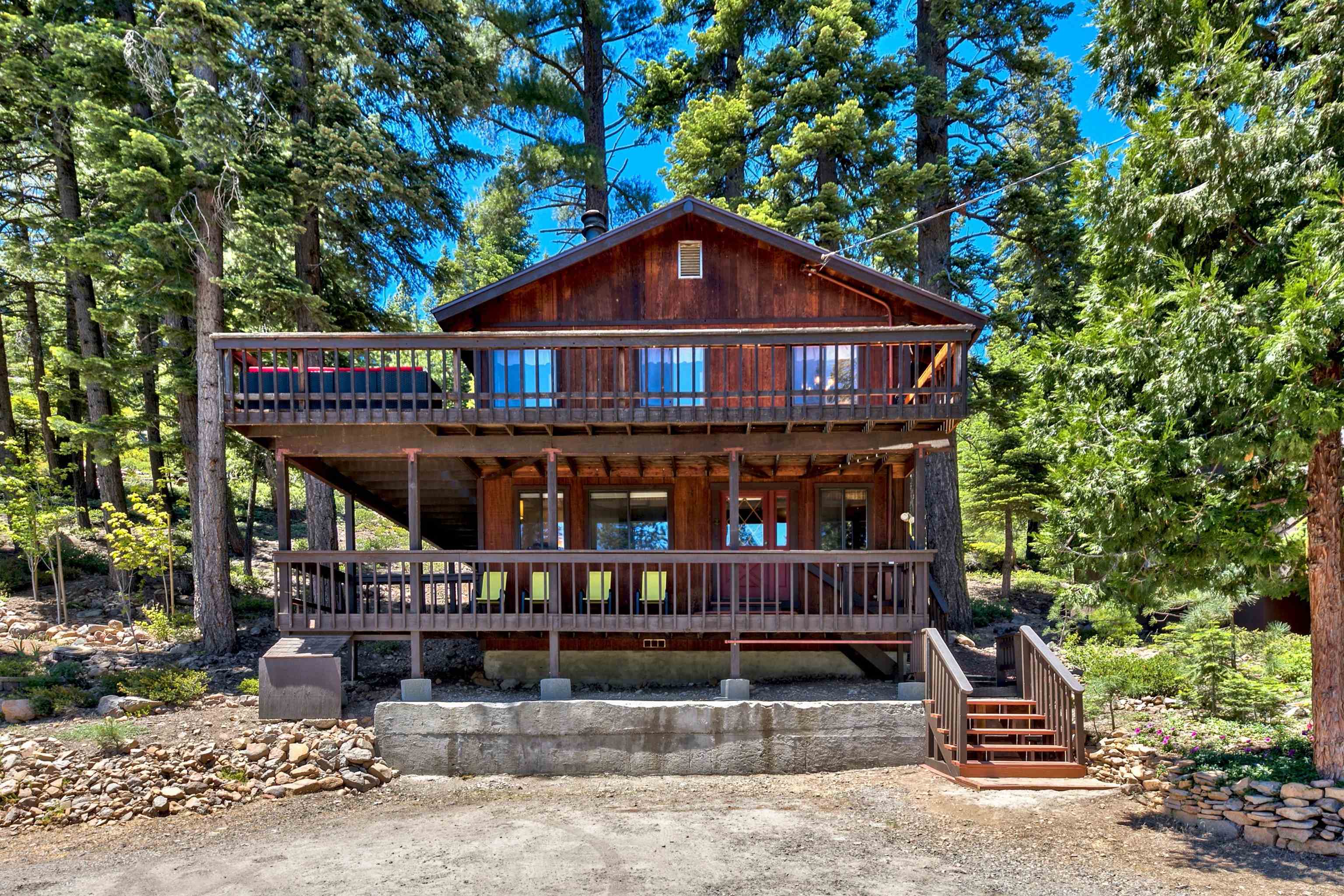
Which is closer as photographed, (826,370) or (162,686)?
(162,686)

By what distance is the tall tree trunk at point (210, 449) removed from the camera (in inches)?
516

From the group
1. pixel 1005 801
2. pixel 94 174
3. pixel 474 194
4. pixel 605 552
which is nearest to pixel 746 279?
pixel 605 552

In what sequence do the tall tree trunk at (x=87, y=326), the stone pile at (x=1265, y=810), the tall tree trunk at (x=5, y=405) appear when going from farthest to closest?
1. the tall tree trunk at (x=5, y=405)
2. the tall tree trunk at (x=87, y=326)
3. the stone pile at (x=1265, y=810)

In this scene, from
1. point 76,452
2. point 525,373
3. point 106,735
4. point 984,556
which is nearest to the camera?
point 106,735

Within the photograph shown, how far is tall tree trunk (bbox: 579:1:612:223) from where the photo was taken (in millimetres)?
20281

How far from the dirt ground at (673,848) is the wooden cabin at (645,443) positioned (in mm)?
2313

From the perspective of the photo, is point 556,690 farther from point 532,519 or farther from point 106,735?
point 106,735

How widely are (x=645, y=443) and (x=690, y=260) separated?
3807 millimetres

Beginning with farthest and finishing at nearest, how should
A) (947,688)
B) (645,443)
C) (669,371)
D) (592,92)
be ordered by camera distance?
1. (592,92)
2. (669,371)
3. (645,443)
4. (947,688)

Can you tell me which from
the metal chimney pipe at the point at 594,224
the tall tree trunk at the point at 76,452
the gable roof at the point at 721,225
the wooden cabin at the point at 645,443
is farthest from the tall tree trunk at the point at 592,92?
the tall tree trunk at the point at 76,452

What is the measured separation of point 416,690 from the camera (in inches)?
383

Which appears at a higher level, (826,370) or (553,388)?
(826,370)

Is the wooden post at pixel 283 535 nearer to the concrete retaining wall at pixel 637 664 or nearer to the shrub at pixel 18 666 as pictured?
the concrete retaining wall at pixel 637 664

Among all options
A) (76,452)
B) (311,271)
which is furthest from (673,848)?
(76,452)
